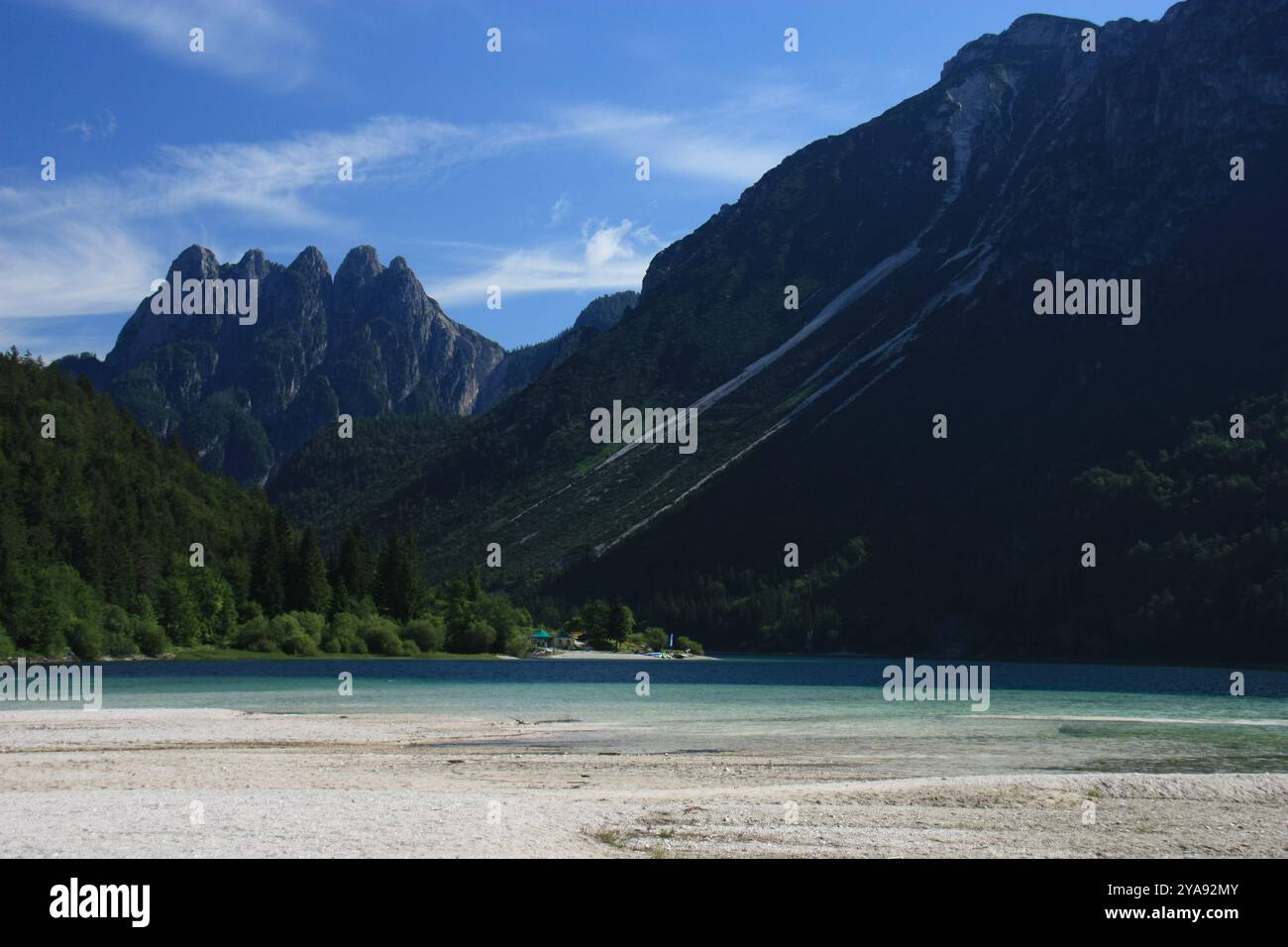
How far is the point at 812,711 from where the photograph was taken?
214 ft

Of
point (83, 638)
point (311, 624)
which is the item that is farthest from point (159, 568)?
point (83, 638)

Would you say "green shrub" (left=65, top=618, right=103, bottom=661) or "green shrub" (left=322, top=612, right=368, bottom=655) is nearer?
"green shrub" (left=65, top=618, right=103, bottom=661)

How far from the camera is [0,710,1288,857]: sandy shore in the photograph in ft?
68.9

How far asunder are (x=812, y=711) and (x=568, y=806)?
41097mm

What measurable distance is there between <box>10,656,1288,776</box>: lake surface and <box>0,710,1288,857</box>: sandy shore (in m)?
4.84

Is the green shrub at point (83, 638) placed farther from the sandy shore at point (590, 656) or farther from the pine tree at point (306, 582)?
the sandy shore at point (590, 656)

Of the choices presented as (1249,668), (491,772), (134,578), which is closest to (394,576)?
(134,578)

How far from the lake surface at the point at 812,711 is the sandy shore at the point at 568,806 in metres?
4.84

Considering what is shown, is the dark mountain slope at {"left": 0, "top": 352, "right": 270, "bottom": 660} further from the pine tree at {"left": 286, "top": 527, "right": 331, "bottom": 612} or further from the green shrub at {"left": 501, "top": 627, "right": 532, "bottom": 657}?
the green shrub at {"left": 501, "top": 627, "right": 532, "bottom": 657}

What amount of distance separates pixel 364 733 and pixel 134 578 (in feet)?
338

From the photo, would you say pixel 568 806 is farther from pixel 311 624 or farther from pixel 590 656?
pixel 590 656

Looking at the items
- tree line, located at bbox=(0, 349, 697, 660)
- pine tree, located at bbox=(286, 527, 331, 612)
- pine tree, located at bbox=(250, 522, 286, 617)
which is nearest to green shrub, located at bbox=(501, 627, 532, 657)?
tree line, located at bbox=(0, 349, 697, 660)

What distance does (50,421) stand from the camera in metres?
158
